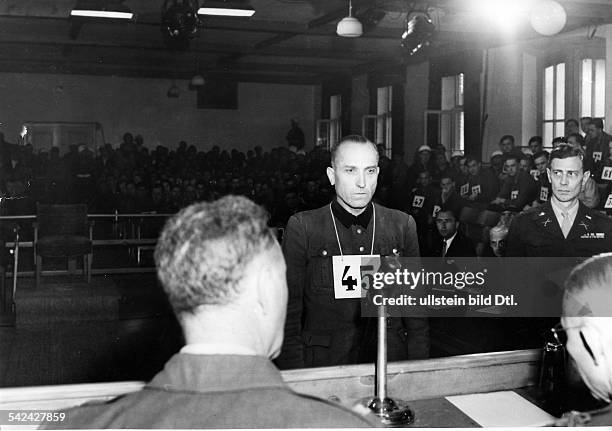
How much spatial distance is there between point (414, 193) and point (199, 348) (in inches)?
A: 299

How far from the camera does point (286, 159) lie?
12180mm

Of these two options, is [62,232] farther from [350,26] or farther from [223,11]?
[350,26]

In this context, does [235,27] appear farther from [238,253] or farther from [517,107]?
[238,253]

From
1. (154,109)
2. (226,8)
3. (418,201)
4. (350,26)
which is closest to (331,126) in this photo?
(154,109)

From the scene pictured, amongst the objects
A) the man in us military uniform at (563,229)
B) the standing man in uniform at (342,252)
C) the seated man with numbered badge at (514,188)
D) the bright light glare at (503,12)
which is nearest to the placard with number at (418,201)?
the seated man with numbered badge at (514,188)

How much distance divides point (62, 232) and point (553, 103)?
6.29 metres

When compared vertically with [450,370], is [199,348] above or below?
above

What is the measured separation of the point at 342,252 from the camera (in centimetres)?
206

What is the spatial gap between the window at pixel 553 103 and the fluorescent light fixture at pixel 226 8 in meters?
4.22

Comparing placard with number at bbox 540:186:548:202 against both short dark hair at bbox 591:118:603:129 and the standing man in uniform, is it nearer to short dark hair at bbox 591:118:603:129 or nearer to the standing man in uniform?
short dark hair at bbox 591:118:603:129

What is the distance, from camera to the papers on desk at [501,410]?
4.76 ft

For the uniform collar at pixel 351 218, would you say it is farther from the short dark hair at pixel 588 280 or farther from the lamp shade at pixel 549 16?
the lamp shade at pixel 549 16

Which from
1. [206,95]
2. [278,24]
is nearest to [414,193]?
[278,24]

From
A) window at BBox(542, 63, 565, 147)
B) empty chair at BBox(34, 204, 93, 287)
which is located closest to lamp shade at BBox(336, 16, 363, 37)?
empty chair at BBox(34, 204, 93, 287)
